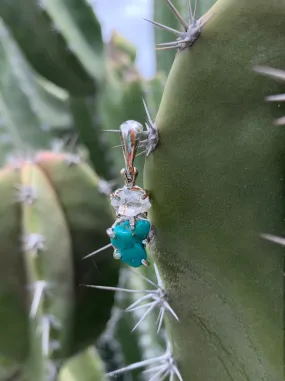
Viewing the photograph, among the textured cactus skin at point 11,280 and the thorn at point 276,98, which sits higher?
the thorn at point 276,98

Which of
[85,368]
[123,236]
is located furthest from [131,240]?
[85,368]

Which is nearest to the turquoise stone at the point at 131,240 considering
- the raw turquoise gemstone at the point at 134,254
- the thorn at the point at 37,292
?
the raw turquoise gemstone at the point at 134,254

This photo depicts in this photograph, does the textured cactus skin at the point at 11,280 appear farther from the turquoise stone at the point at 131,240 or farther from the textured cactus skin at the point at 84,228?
the turquoise stone at the point at 131,240

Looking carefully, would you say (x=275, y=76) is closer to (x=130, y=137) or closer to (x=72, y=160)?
(x=130, y=137)

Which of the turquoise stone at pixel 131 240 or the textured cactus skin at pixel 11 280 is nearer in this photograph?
the turquoise stone at pixel 131 240

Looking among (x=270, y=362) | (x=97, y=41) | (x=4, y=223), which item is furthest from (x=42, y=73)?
(x=270, y=362)

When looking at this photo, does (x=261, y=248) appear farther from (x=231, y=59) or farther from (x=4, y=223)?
(x=4, y=223)

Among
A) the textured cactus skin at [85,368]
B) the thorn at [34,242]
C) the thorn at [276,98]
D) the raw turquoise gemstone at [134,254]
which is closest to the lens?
the thorn at [276,98]
